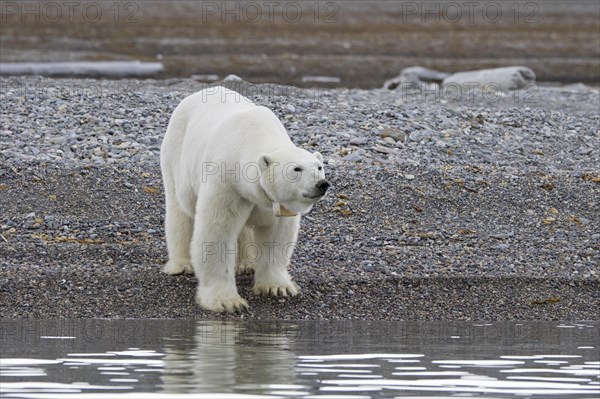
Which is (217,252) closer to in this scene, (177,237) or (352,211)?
(177,237)

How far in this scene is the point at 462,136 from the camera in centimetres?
1509

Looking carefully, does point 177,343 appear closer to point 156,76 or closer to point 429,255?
point 429,255

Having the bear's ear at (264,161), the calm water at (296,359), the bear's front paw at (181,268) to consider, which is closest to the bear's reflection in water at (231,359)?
the calm water at (296,359)

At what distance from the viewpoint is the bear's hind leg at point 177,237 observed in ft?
34.1

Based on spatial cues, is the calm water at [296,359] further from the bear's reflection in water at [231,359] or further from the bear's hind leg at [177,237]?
the bear's hind leg at [177,237]

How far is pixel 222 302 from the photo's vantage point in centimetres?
949

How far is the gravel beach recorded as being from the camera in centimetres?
990

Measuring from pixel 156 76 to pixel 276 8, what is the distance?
1333 inches

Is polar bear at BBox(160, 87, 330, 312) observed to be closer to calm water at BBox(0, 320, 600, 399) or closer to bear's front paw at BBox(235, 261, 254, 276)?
bear's front paw at BBox(235, 261, 254, 276)

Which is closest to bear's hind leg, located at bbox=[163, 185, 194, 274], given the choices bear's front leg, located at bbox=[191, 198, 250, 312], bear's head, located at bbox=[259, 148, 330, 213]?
bear's front leg, located at bbox=[191, 198, 250, 312]

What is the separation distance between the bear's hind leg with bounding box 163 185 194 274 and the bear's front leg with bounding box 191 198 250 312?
2.42ft

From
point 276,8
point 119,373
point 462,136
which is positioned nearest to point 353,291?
point 119,373

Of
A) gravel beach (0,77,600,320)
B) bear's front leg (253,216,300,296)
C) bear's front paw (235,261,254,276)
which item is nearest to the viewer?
bear's front leg (253,216,300,296)

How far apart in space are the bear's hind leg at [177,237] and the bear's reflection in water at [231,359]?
4.22 ft
